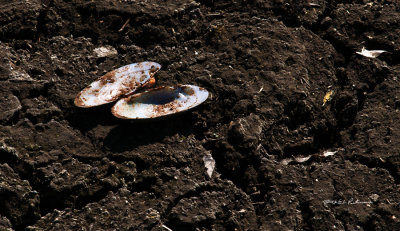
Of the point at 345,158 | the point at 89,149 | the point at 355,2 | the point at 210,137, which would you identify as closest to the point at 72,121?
the point at 89,149

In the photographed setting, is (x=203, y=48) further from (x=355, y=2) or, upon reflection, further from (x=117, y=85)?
(x=355, y=2)

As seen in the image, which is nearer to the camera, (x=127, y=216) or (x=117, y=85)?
(x=127, y=216)

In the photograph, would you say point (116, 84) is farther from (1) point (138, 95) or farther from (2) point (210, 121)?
(2) point (210, 121)

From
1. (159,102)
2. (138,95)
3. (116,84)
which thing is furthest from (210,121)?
(116,84)

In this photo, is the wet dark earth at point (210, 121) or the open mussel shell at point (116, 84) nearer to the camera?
the wet dark earth at point (210, 121)
